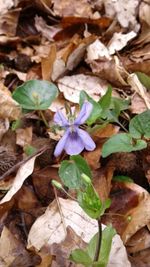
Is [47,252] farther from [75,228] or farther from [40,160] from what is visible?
[40,160]

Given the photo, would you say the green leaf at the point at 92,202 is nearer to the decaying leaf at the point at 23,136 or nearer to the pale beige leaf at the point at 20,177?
the pale beige leaf at the point at 20,177

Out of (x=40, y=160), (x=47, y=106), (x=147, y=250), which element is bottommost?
(x=147, y=250)

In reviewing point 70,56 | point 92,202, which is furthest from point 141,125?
point 70,56

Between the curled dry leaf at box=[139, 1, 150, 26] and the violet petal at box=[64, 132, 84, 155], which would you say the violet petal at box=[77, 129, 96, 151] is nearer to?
the violet petal at box=[64, 132, 84, 155]

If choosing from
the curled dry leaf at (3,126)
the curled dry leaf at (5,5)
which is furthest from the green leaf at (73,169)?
the curled dry leaf at (5,5)

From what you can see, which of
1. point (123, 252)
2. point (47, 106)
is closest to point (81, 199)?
point (123, 252)

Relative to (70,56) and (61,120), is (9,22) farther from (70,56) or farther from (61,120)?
(61,120)

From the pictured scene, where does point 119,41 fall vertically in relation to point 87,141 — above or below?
below
